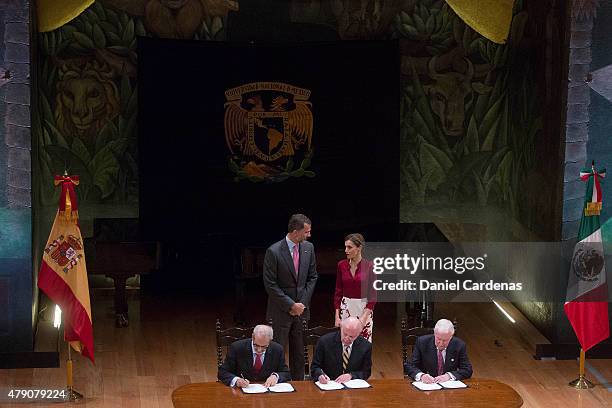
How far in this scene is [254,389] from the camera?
859 centimetres

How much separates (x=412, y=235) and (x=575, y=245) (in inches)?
82.6

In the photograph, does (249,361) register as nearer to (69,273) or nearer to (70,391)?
(70,391)

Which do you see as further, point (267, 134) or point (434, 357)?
point (267, 134)

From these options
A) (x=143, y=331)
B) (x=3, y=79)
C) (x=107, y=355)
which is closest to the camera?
(x=3, y=79)

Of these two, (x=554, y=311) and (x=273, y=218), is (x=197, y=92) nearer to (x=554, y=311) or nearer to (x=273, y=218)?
(x=273, y=218)

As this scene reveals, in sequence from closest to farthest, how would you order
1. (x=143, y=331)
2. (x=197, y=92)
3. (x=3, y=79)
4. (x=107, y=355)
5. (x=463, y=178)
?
(x=3, y=79) → (x=107, y=355) → (x=143, y=331) → (x=197, y=92) → (x=463, y=178)

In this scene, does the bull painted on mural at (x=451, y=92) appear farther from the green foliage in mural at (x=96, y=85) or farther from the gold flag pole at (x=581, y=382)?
the gold flag pole at (x=581, y=382)

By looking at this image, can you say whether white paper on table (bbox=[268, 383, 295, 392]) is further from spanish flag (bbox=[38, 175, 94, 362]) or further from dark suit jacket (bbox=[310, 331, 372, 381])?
spanish flag (bbox=[38, 175, 94, 362])

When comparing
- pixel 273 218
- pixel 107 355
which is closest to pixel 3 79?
pixel 107 355

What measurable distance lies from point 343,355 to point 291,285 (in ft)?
4.52

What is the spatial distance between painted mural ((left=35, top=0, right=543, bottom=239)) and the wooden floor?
51.9 inches

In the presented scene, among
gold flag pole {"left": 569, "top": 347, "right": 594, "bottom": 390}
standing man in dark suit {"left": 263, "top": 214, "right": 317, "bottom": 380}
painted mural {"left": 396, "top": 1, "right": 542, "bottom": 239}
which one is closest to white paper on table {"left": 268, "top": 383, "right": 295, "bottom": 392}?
standing man in dark suit {"left": 263, "top": 214, "right": 317, "bottom": 380}

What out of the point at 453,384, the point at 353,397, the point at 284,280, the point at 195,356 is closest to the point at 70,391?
the point at 195,356

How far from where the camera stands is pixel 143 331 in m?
13.1
